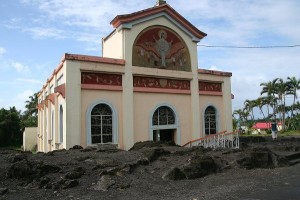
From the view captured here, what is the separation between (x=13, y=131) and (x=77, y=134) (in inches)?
1275

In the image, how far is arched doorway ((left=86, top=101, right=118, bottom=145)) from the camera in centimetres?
1522

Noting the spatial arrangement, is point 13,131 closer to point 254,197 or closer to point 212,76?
point 212,76

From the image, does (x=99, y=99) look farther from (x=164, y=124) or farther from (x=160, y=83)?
(x=164, y=124)

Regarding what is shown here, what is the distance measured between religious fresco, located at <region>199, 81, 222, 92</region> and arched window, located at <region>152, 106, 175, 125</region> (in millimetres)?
2837

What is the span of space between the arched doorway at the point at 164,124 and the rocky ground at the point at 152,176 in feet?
16.7

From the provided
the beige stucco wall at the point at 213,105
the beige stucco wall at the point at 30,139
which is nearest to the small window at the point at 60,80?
the beige stucco wall at the point at 213,105

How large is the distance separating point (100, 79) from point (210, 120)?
313 inches

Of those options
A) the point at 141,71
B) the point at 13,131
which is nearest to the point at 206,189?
the point at 141,71

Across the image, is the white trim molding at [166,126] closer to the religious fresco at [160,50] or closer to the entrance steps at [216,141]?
the entrance steps at [216,141]

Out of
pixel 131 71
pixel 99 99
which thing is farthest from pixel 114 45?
pixel 99 99

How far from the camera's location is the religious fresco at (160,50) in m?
17.3

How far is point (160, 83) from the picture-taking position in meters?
17.8

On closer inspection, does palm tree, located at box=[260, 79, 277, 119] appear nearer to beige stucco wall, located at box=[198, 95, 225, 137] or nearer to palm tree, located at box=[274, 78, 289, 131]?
palm tree, located at box=[274, 78, 289, 131]

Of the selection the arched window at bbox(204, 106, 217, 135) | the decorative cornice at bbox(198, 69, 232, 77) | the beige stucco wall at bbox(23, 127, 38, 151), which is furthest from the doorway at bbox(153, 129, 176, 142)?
the beige stucco wall at bbox(23, 127, 38, 151)
